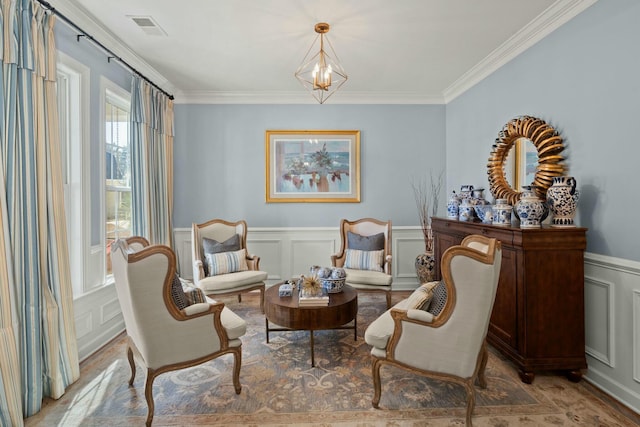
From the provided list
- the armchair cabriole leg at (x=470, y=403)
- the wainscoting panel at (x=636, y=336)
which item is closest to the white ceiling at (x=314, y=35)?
the wainscoting panel at (x=636, y=336)

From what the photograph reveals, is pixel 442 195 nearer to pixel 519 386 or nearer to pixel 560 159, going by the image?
pixel 560 159

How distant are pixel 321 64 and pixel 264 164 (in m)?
2.32

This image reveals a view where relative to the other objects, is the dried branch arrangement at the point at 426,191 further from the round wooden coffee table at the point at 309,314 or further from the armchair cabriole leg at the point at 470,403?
the armchair cabriole leg at the point at 470,403

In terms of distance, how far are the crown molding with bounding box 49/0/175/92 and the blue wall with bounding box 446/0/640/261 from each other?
Answer: 4033 mm

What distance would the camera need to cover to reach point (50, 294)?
2.37 metres

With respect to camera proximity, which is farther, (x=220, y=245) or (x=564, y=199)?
(x=220, y=245)

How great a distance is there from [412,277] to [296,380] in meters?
2.98

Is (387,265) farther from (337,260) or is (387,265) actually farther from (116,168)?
(116,168)

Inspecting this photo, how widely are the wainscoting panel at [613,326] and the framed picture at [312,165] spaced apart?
304cm

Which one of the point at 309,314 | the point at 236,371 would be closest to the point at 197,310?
the point at 236,371

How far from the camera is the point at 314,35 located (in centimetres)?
319

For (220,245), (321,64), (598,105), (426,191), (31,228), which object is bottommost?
(220,245)

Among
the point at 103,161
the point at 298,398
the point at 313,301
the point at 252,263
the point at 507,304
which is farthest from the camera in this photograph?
the point at 252,263

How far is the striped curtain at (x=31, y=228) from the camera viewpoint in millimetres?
2037
